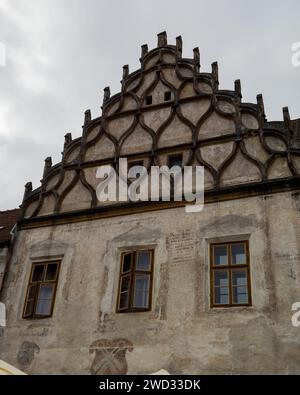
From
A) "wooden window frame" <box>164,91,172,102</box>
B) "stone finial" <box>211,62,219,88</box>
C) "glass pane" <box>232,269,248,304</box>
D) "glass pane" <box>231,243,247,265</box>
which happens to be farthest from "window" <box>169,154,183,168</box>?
"glass pane" <box>232,269,248,304</box>

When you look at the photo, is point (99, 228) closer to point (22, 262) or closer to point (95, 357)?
point (22, 262)

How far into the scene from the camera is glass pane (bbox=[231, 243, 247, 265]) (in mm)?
8862

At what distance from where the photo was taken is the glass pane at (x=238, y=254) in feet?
29.1

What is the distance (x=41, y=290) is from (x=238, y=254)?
4.46 metres

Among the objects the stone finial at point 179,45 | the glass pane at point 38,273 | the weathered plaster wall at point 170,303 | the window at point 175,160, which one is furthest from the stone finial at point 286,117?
the glass pane at point 38,273

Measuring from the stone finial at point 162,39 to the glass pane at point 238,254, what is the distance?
258 inches

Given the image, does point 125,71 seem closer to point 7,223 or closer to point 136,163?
point 136,163

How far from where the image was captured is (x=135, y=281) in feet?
31.1

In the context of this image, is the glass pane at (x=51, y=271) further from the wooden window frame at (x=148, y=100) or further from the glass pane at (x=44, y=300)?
the wooden window frame at (x=148, y=100)

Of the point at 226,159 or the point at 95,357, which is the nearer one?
the point at 95,357
